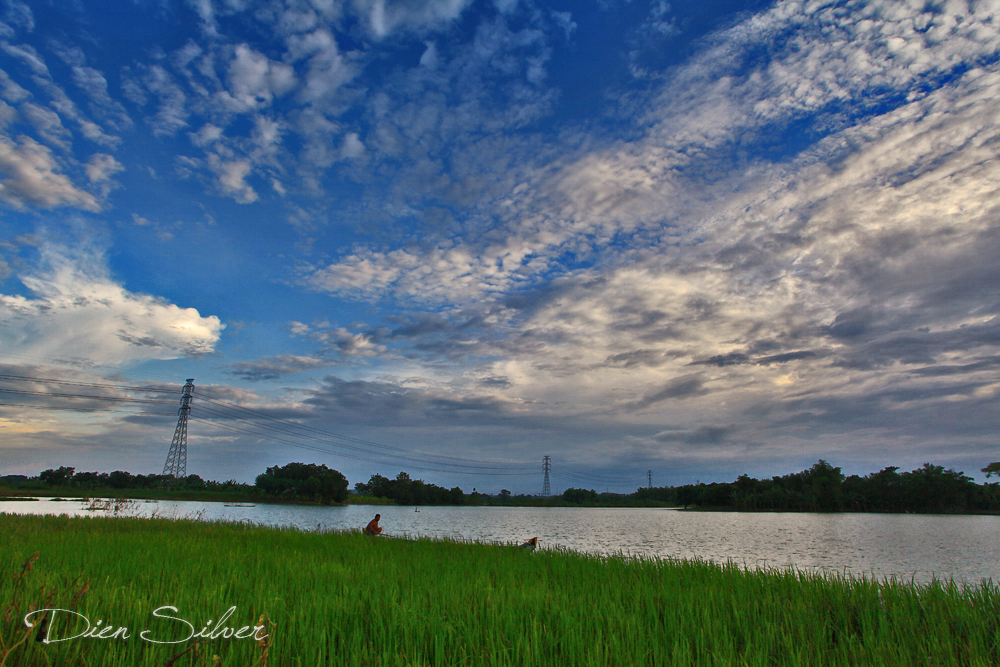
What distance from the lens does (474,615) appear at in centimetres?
641

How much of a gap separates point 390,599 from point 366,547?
10.2m

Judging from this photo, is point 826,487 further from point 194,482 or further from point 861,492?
point 194,482

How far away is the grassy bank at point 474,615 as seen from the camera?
16.6ft

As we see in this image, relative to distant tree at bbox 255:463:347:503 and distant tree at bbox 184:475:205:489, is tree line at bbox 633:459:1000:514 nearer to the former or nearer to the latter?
distant tree at bbox 255:463:347:503

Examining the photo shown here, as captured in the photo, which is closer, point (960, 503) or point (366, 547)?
point (366, 547)

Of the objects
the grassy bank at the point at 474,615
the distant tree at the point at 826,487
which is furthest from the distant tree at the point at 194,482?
the distant tree at the point at 826,487

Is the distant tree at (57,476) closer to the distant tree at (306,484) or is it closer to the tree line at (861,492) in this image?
the distant tree at (306,484)

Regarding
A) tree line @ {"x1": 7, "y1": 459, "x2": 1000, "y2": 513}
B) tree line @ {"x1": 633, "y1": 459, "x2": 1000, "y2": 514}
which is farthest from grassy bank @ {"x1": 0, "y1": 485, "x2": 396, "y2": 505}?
tree line @ {"x1": 633, "y1": 459, "x2": 1000, "y2": 514}

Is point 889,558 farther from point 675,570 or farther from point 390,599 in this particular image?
point 390,599

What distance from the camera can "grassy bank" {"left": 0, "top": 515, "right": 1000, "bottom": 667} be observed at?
5.06 m

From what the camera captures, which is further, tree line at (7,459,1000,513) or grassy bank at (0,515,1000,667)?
tree line at (7,459,1000,513)

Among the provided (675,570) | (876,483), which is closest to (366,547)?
(675,570)

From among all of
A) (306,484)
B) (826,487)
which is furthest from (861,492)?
(306,484)

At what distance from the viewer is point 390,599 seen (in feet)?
23.9
